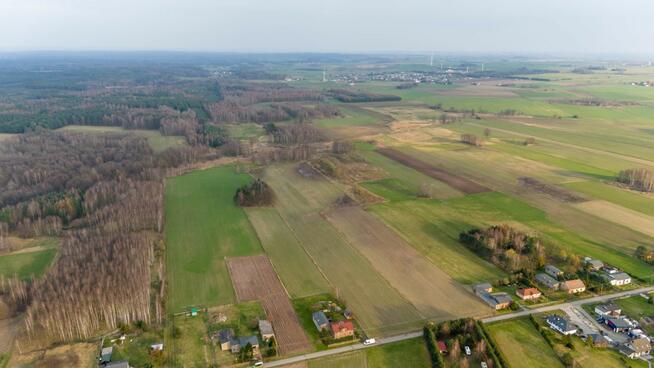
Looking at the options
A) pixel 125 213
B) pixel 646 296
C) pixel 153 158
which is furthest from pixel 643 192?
pixel 153 158

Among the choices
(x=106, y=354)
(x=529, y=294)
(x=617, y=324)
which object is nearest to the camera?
(x=106, y=354)

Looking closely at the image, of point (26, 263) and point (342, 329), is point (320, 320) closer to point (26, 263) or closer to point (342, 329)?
point (342, 329)

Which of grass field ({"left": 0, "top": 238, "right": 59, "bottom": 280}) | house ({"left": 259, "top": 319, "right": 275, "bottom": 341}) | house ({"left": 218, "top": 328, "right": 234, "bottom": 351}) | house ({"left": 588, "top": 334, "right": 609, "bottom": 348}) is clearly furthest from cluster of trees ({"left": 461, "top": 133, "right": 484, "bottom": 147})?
grass field ({"left": 0, "top": 238, "right": 59, "bottom": 280})

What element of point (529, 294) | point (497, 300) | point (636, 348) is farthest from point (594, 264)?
point (497, 300)

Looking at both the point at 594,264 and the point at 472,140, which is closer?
the point at 594,264

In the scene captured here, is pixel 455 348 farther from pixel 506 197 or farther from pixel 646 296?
pixel 506 197

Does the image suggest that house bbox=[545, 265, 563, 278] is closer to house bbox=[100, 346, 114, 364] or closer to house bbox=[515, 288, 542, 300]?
house bbox=[515, 288, 542, 300]
